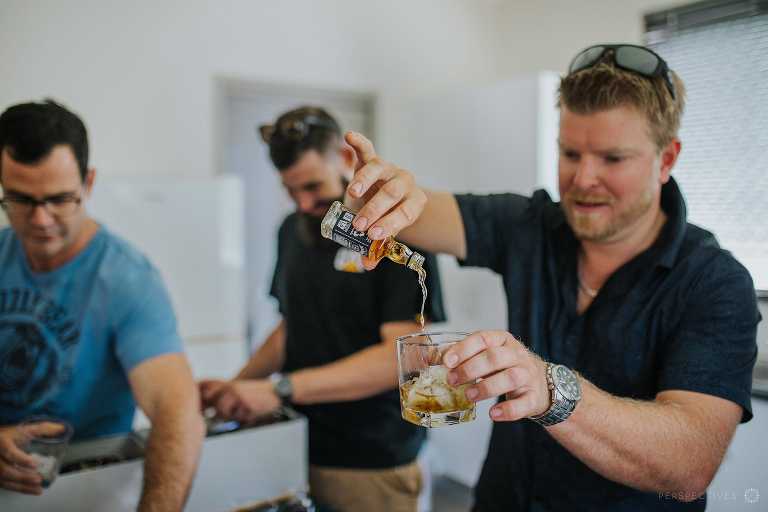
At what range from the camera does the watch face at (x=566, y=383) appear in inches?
37.2

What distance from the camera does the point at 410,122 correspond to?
352cm

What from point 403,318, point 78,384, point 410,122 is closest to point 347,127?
point 410,122

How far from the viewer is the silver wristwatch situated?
3.08ft

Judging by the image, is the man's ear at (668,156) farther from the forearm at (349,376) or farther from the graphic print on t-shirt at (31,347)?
the graphic print on t-shirt at (31,347)

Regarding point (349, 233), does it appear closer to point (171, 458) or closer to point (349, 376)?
point (171, 458)

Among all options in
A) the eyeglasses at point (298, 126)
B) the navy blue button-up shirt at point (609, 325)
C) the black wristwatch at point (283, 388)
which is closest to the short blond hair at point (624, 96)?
the navy blue button-up shirt at point (609, 325)

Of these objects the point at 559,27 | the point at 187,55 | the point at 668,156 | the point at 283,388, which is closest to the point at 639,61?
the point at 668,156

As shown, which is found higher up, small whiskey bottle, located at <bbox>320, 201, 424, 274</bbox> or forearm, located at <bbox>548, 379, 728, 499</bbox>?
small whiskey bottle, located at <bbox>320, 201, 424, 274</bbox>

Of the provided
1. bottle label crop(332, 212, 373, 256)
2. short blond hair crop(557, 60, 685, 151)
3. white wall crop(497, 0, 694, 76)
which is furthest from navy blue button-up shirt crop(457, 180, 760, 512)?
white wall crop(497, 0, 694, 76)

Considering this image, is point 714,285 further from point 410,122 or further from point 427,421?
point 410,122

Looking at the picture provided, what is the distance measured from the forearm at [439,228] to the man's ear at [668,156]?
1.36 feet

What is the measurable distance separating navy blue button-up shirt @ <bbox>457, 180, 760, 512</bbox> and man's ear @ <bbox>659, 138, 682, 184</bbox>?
3 cm

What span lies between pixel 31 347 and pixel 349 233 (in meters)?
0.74

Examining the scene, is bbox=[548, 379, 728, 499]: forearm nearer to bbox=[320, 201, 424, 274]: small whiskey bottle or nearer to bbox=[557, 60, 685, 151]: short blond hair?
bbox=[320, 201, 424, 274]: small whiskey bottle
